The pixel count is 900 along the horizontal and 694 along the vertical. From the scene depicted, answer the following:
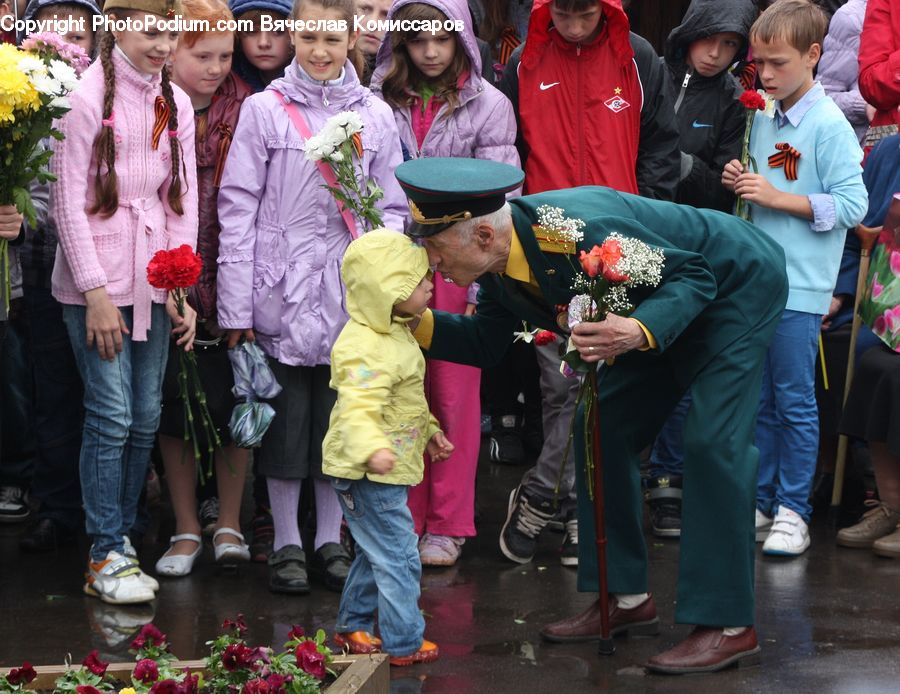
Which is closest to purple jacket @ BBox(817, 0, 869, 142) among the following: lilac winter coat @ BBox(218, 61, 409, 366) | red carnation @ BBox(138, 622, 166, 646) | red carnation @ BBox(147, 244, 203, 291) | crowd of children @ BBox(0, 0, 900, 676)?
crowd of children @ BBox(0, 0, 900, 676)

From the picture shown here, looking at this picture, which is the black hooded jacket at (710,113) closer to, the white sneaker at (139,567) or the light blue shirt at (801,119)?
the light blue shirt at (801,119)

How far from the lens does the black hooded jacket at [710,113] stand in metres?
6.85

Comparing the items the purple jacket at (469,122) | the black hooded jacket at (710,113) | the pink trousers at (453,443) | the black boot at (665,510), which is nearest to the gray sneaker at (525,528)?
→ the pink trousers at (453,443)

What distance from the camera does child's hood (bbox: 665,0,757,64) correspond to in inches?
274

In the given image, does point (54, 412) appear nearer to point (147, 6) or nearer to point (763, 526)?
point (147, 6)

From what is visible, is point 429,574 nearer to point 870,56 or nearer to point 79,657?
point 79,657

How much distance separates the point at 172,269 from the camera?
5.27 m

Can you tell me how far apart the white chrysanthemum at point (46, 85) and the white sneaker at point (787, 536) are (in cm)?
354

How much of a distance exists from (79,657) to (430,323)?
5.63 feet

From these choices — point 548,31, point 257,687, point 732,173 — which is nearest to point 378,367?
point 257,687

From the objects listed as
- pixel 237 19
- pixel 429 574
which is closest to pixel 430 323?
pixel 429 574

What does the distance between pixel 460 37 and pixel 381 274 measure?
5.94 feet

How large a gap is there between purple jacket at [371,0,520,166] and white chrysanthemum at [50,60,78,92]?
5.06ft

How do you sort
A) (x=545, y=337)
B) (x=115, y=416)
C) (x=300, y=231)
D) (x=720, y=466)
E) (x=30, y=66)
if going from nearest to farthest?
(x=720, y=466), (x=30, y=66), (x=545, y=337), (x=115, y=416), (x=300, y=231)
